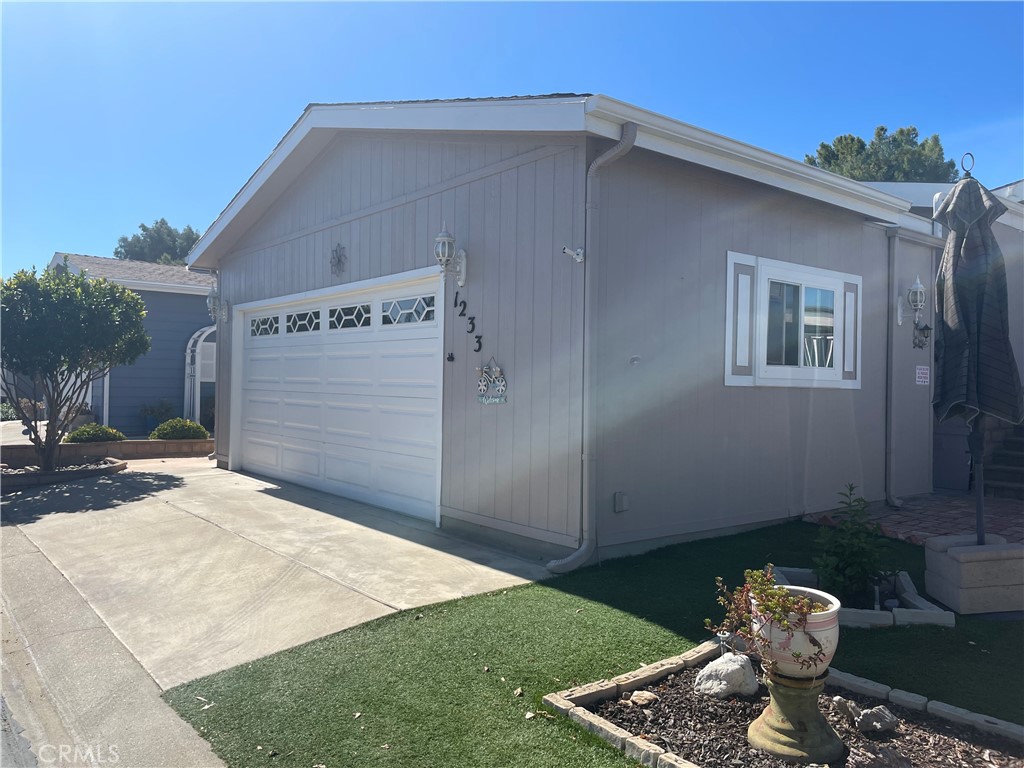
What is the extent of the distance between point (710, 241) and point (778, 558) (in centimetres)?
274

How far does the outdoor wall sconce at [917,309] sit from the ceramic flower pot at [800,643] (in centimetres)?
635

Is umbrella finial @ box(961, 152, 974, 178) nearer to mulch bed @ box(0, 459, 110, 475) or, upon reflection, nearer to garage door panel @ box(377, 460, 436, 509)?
garage door panel @ box(377, 460, 436, 509)

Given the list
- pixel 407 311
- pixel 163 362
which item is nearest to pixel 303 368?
pixel 407 311

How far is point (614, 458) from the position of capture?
17.3 ft

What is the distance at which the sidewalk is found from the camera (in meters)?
6.06

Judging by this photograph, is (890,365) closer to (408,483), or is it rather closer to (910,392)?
(910,392)

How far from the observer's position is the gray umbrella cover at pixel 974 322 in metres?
4.31

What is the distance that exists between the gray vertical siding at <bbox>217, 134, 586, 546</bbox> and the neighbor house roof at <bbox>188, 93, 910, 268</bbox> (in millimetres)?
272

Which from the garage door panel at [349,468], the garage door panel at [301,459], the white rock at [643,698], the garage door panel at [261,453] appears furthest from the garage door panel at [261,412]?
the white rock at [643,698]

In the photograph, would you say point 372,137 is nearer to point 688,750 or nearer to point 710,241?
point 710,241

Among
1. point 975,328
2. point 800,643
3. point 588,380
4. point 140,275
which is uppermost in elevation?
point 140,275

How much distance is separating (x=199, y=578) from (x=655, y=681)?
348 centimetres

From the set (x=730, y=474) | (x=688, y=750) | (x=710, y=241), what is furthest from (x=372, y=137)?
(x=688, y=750)

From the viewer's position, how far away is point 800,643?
2508 mm
